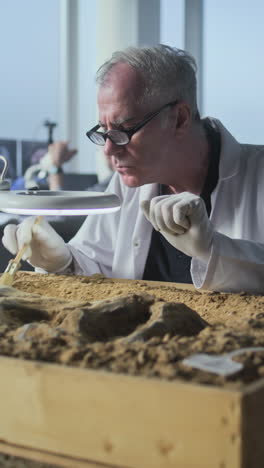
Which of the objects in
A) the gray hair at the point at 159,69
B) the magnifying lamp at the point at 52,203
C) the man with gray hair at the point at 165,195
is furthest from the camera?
the gray hair at the point at 159,69

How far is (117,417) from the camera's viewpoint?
34.0 inches

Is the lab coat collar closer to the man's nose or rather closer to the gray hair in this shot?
the gray hair

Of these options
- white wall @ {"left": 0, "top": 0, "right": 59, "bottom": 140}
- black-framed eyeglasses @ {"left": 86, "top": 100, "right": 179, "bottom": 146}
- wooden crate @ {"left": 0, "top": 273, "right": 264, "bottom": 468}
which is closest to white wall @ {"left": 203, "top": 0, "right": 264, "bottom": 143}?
white wall @ {"left": 0, "top": 0, "right": 59, "bottom": 140}

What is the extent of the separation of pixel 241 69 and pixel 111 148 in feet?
13.7

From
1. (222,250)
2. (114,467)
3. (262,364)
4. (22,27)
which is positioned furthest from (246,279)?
(22,27)

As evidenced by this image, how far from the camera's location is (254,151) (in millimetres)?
2230

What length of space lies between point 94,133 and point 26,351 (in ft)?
3.20

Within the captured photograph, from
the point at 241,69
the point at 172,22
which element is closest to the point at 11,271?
the point at 241,69

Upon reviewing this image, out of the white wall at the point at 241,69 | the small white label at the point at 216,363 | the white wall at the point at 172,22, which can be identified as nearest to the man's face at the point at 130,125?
the small white label at the point at 216,363

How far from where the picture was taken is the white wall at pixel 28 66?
5.84 m

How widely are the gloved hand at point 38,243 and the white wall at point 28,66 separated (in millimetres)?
4002

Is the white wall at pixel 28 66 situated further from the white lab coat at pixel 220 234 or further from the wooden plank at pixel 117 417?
the wooden plank at pixel 117 417

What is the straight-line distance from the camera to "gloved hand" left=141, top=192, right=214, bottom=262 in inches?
64.9

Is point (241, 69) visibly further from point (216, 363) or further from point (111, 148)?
point (216, 363)
